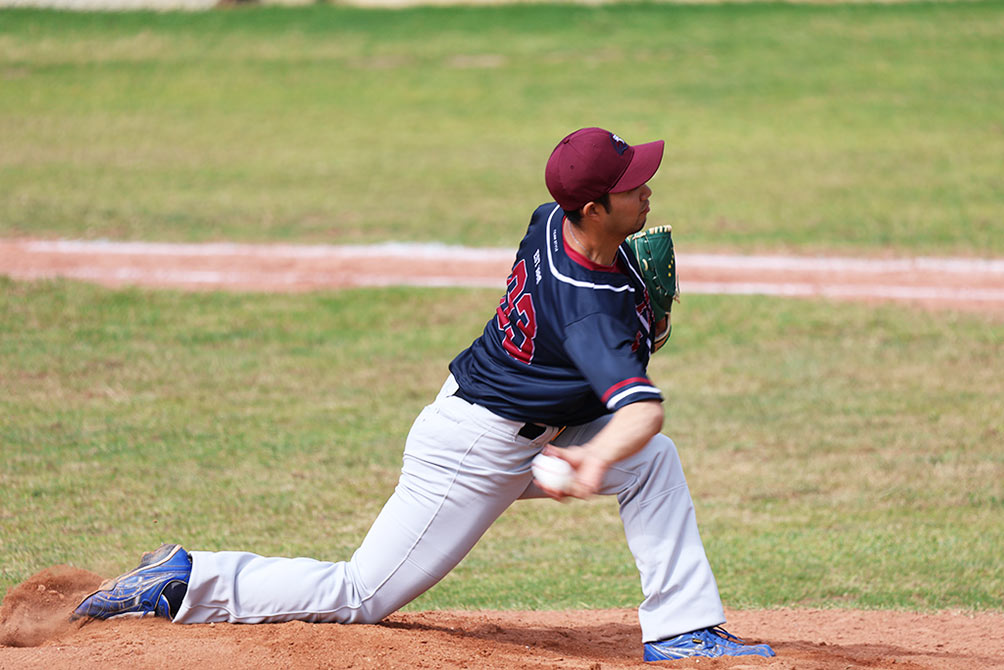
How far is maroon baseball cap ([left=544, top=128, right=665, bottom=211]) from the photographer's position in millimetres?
3980

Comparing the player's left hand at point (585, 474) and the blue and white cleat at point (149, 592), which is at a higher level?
the player's left hand at point (585, 474)

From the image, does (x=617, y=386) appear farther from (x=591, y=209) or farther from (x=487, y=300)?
(x=487, y=300)

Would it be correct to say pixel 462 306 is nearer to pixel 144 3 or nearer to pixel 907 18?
pixel 907 18

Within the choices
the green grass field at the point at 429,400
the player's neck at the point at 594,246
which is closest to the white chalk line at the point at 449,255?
the green grass field at the point at 429,400

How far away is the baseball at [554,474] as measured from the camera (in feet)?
12.4

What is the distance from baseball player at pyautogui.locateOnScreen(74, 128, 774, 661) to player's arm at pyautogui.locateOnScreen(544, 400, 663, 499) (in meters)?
0.08

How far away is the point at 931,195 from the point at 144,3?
59.4 ft

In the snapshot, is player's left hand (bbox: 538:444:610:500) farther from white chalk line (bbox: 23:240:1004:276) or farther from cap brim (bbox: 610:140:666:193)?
white chalk line (bbox: 23:240:1004:276)

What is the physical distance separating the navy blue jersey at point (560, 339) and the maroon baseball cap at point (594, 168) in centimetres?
21

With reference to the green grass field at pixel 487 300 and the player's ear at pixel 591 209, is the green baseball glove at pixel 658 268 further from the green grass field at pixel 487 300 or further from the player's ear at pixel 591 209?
the green grass field at pixel 487 300

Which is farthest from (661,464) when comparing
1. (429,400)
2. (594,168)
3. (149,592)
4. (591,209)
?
(429,400)

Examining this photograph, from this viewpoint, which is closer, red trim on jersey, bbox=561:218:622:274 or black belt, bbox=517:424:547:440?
red trim on jersey, bbox=561:218:622:274

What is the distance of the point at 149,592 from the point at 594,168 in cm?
210

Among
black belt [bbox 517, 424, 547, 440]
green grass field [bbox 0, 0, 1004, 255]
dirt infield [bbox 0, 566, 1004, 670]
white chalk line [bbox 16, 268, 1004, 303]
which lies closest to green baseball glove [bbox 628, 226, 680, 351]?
black belt [bbox 517, 424, 547, 440]
